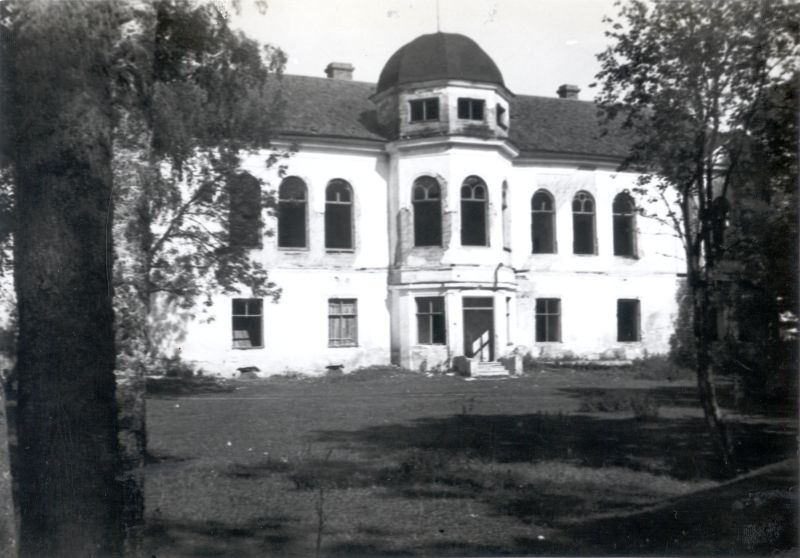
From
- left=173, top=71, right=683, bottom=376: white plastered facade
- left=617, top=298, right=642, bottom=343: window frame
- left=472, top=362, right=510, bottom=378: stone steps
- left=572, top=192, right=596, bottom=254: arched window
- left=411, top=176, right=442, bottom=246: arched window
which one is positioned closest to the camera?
left=173, top=71, right=683, bottom=376: white plastered facade

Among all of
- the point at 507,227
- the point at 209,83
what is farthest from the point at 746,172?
the point at 507,227

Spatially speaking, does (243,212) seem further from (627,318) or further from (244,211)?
(627,318)

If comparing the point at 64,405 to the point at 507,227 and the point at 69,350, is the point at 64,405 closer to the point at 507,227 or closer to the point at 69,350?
the point at 69,350

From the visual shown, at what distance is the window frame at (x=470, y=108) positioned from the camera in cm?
2358

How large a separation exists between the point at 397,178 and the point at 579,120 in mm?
6903

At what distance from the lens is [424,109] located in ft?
77.1

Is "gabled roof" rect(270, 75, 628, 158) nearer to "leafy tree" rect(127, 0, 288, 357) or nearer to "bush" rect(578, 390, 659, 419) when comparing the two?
"leafy tree" rect(127, 0, 288, 357)

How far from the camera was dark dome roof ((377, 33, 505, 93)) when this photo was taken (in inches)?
895

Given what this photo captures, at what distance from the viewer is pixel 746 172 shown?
31.3 feet

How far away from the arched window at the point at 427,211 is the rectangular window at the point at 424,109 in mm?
1914

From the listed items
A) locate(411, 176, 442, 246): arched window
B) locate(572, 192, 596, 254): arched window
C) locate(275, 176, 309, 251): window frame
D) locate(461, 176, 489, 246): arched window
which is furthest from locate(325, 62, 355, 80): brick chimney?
locate(572, 192, 596, 254): arched window

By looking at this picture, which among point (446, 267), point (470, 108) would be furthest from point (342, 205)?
point (470, 108)

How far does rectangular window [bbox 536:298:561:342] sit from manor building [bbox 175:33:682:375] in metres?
0.05

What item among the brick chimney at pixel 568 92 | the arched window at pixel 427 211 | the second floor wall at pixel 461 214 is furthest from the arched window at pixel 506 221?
the brick chimney at pixel 568 92
